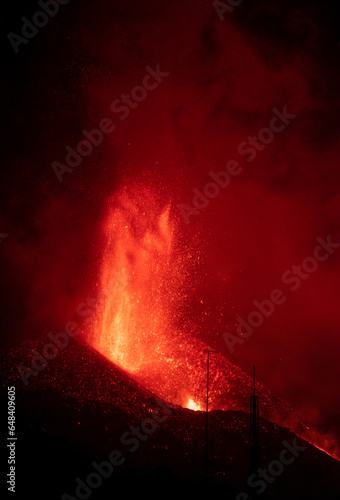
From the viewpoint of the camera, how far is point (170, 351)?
89.1ft

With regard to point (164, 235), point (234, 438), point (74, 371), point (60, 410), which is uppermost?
point (234, 438)

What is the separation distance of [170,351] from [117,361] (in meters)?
3.58

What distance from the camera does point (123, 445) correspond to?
531 inches

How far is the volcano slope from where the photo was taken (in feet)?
38.6

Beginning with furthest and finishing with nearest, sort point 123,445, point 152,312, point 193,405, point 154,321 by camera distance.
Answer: point 152,312 < point 154,321 < point 193,405 < point 123,445

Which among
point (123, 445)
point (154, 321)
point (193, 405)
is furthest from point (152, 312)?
point (123, 445)

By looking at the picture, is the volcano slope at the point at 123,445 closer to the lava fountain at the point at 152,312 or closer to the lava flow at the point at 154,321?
the lava flow at the point at 154,321

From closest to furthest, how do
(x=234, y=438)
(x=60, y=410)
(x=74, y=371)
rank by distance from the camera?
(x=60, y=410) < (x=234, y=438) < (x=74, y=371)

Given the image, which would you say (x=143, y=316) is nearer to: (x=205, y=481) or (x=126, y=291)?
(x=126, y=291)

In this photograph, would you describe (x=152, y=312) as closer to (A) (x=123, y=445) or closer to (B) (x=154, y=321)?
(B) (x=154, y=321)

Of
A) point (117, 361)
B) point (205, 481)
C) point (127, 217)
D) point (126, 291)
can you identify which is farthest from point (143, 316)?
point (205, 481)

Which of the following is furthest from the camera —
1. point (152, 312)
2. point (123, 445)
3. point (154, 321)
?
point (152, 312)

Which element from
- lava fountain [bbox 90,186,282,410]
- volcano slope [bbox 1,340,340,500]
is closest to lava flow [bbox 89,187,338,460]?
lava fountain [bbox 90,186,282,410]

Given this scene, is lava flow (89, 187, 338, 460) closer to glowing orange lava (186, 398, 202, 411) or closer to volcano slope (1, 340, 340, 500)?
glowing orange lava (186, 398, 202, 411)
